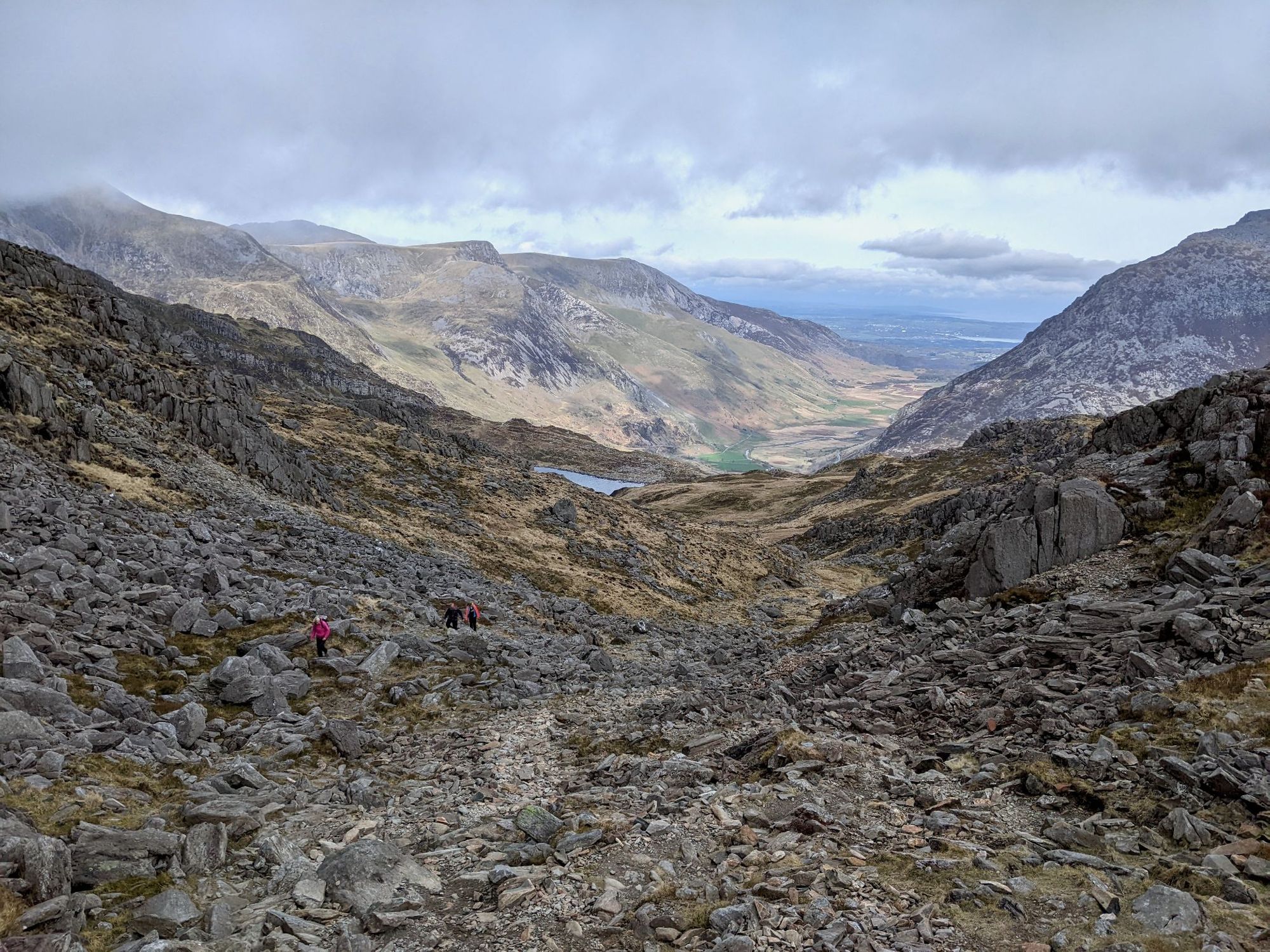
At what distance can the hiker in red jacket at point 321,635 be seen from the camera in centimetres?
2747

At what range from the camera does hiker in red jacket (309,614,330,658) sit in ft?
90.1

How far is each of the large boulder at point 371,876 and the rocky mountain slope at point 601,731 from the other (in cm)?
7

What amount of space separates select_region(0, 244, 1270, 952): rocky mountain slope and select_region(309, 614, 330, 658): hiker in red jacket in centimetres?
53

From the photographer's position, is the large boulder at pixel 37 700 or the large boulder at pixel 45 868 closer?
the large boulder at pixel 45 868

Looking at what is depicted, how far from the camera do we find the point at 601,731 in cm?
2512

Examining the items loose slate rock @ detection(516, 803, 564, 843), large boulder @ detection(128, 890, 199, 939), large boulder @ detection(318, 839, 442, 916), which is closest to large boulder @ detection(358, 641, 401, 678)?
loose slate rock @ detection(516, 803, 564, 843)

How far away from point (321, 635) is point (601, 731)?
455 inches

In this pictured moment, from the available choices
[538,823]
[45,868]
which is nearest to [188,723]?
[45,868]

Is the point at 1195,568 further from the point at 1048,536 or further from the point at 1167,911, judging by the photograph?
the point at 1167,911

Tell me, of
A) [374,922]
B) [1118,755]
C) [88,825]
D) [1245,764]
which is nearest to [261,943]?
[374,922]

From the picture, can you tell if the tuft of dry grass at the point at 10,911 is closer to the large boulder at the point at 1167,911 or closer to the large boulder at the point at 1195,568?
the large boulder at the point at 1167,911

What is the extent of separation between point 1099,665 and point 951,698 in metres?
4.33

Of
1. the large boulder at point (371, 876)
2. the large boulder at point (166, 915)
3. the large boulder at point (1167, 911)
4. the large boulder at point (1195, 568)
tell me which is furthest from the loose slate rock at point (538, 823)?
the large boulder at point (1195, 568)

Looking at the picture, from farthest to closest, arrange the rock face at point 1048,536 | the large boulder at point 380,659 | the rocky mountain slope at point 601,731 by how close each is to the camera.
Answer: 1. the rock face at point 1048,536
2. the large boulder at point 380,659
3. the rocky mountain slope at point 601,731
